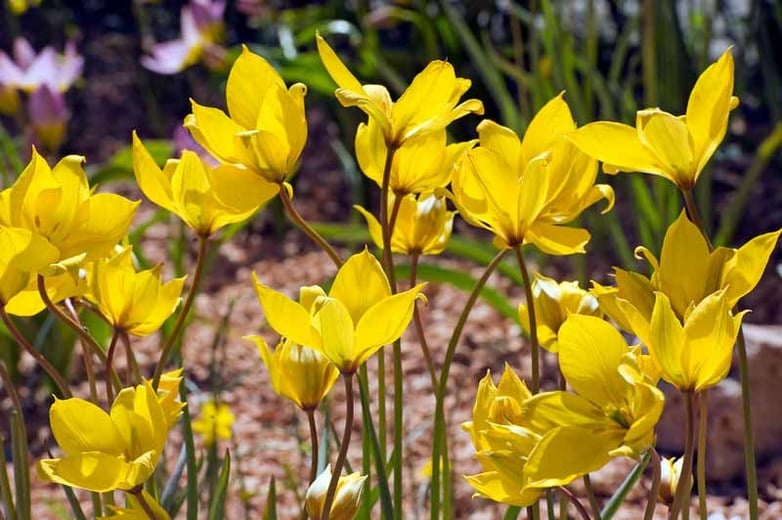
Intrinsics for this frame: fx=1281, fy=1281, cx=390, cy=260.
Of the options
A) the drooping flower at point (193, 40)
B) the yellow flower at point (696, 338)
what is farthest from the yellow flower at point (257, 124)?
the drooping flower at point (193, 40)

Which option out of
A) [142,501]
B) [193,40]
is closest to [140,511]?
[142,501]

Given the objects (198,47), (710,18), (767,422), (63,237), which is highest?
(198,47)

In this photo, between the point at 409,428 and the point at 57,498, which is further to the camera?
the point at 409,428

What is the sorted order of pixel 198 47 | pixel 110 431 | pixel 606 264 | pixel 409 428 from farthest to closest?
pixel 198 47 < pixel 606 264 < pixel 409 428 < pixel 110 431

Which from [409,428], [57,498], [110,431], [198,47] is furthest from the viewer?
[198,47]

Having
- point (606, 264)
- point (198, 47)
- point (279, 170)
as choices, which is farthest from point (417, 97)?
point (198, 47)

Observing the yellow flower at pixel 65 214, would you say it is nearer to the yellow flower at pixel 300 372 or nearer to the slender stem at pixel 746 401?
the yellow flower at pixel 300 372

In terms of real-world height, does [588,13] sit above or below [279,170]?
above

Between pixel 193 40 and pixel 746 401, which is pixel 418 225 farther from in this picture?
pixel 193 40

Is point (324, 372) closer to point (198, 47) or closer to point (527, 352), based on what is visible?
point (527, 352)
